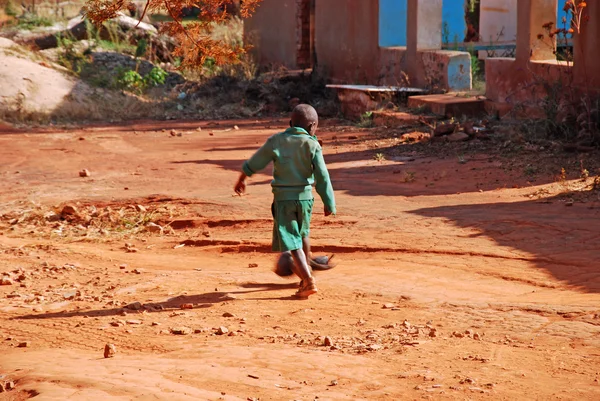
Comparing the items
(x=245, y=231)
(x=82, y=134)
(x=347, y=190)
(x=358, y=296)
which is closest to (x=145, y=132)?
(x=82, y=134)

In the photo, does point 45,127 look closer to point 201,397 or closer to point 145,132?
point 145,132

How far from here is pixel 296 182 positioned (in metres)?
5.69

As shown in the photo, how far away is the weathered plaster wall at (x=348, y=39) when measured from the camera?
58.4 feet

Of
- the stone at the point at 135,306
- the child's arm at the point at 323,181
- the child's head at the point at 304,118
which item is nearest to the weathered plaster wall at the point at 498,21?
the child's head at the point at 304,118

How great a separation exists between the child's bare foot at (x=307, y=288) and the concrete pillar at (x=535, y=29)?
28.4ft

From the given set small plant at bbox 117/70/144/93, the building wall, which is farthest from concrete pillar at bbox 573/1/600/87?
small plant at bbox 117/70/144/93

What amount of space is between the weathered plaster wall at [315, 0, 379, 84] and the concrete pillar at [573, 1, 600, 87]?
611 centimetres

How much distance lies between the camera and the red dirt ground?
4.08m

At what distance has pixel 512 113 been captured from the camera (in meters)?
13.4

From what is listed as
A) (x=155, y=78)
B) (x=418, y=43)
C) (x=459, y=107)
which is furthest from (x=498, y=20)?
(x=155, y=78)

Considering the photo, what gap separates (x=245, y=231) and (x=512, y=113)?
6845mm

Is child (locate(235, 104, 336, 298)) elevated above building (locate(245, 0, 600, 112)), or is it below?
below

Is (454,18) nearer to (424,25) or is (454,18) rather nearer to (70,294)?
(424,25)

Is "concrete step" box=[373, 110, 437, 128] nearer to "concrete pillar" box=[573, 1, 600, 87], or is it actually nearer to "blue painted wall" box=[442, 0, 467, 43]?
"concrete pillar" box=[573, 1, 600, 87]
